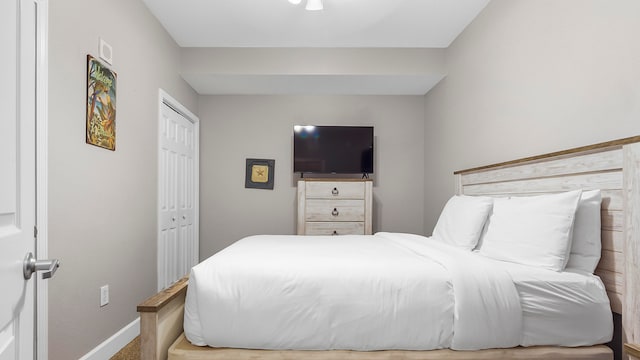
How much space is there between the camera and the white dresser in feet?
13.3

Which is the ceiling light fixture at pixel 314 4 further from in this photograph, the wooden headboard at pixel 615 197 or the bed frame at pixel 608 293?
the bed frame at pixel 608 293

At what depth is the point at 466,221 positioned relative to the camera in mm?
2395

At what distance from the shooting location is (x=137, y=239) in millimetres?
2830

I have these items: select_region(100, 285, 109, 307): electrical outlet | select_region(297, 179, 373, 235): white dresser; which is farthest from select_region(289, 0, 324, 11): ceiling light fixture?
select_region(100, 285, 109, 307): electrical outlet

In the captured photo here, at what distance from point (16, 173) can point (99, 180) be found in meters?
1.65

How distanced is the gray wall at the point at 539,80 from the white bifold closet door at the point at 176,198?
9.04 ft

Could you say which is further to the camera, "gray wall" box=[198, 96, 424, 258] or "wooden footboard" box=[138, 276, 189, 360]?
"gray wall" box=[198, 96, 424, 258]

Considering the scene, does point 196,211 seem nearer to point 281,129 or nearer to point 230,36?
point 281,129

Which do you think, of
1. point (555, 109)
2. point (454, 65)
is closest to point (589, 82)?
point (555, 109)

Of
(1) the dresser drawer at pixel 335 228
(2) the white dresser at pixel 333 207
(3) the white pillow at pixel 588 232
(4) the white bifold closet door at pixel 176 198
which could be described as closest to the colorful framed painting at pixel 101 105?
(4) the white bifold closet door at pixel 176 198

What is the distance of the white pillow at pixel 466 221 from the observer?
2314mm

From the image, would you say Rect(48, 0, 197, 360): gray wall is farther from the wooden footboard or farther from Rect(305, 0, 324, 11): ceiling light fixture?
Rect(305, 0, 324, 11): ceiling light fixture

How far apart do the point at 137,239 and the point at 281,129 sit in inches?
87.9

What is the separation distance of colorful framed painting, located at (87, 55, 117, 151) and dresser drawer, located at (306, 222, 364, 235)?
218 centimetres
